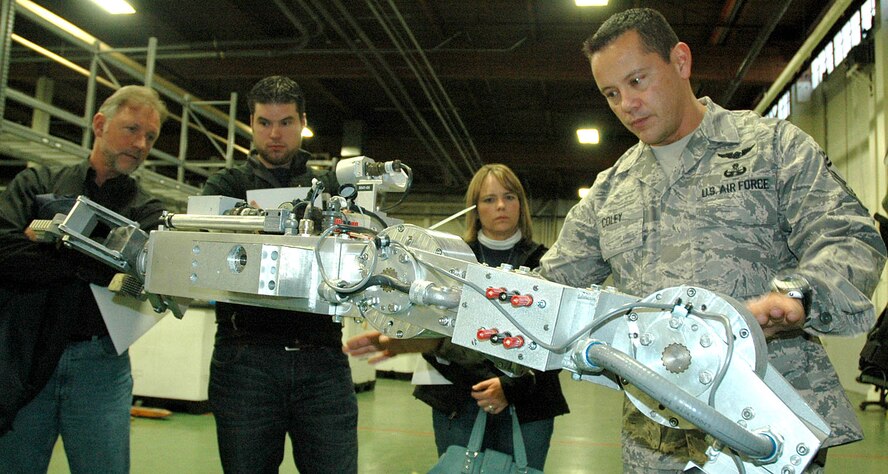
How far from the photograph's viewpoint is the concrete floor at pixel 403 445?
4.08m

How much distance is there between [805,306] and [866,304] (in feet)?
0.47

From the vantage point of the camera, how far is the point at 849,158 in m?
7.36

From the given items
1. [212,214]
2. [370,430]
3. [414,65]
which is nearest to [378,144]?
[414,65]

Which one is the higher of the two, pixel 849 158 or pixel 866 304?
pixel 849 158

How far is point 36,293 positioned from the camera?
1.90 metres

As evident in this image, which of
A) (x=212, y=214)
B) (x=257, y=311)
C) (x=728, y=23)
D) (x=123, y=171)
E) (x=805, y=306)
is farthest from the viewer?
(x=728, y=23)

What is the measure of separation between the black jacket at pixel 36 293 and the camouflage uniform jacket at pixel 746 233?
4.36 ft

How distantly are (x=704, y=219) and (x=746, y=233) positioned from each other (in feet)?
0.32

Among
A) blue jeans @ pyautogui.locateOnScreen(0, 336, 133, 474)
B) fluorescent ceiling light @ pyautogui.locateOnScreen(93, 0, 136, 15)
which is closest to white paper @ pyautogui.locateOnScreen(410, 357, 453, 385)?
blue jeans @ pyautogui.locateOnScreen(0, 336, 133, 474)

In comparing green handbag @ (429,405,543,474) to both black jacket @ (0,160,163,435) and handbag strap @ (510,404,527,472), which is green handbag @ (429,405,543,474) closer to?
handbag strap @ (510,404,527,472)

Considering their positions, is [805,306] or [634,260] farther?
[634,260]

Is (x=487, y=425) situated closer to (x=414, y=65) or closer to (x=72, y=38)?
(x=72, y=38)

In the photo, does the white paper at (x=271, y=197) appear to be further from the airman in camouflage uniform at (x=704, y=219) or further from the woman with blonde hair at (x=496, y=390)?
the airman in camouflage uniform at (x=704, y=219)

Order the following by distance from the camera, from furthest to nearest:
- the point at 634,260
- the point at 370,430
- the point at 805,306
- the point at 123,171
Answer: the point at 370,430, the point at 123,171, the point at 634,260, the point at 805,306
